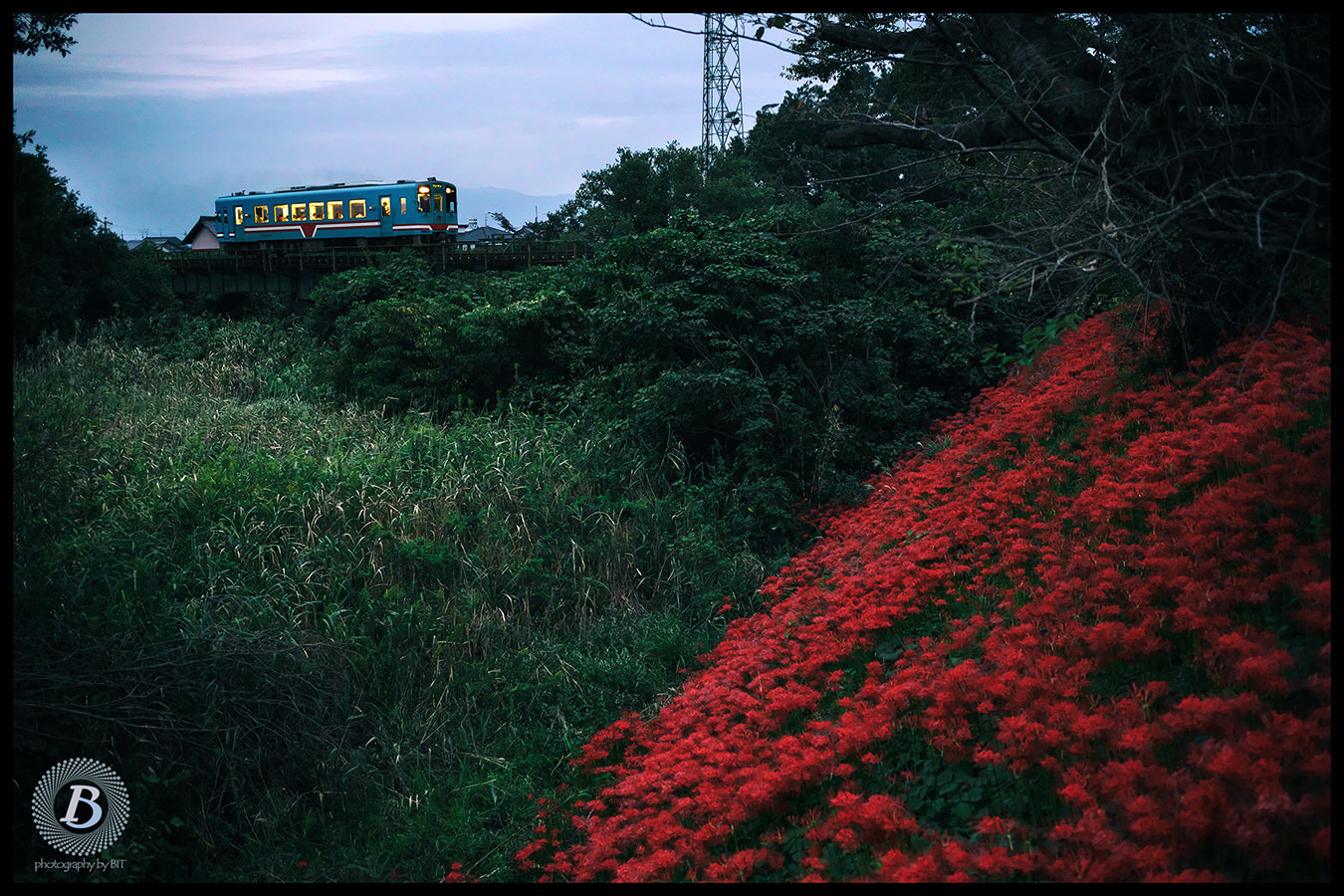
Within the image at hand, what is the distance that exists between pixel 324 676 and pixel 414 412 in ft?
21.8

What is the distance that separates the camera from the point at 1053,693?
371cm

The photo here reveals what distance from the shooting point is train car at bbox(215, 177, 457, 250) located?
3061cm

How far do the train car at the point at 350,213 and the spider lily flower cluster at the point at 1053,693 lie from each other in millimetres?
28135

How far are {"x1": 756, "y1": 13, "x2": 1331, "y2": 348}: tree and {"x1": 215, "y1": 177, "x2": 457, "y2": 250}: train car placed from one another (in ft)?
A: 85.9

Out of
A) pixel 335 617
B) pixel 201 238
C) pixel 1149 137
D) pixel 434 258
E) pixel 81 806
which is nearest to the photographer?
pixel 81 806

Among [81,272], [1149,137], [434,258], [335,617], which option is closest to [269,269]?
[434,258]

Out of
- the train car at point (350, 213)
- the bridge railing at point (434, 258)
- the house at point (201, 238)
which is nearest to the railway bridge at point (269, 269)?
the bridge railing at point (434, 258)

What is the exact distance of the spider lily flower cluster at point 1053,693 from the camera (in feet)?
9.53

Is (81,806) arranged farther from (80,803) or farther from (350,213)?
(350,213)

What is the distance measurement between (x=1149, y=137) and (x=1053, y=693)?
360cm

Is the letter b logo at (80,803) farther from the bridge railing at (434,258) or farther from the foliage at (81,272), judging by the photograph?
the bridge railing at (434,258)
